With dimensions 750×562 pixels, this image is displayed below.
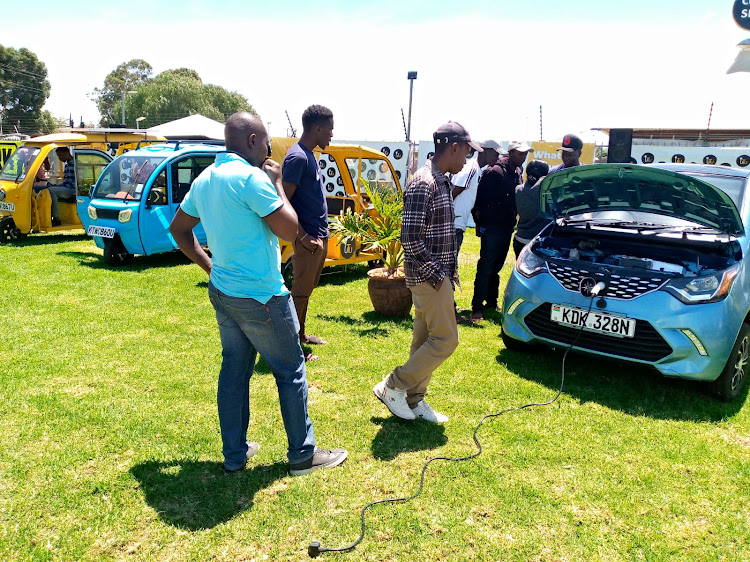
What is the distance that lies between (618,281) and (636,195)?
101cm

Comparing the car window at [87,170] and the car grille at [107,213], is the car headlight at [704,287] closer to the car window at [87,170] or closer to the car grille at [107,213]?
the car grille at [107,213]

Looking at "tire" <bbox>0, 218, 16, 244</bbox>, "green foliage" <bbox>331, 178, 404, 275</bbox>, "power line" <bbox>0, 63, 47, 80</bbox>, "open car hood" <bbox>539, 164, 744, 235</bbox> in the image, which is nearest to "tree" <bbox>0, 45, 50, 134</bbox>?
"power line" <bbox>0, 63, 47, 80</bbox>

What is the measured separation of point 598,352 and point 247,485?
2941mm

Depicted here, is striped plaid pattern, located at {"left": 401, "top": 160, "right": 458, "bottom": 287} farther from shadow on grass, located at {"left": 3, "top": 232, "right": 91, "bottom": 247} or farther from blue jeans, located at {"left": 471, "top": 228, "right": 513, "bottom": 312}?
shadow on grass, located at {"left": 3, "top": 232, "right": 91, "bottom": 247}

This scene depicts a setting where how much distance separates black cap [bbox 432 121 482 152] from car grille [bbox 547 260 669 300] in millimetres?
1813

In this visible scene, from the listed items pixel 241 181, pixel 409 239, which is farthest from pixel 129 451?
pixel 409 239

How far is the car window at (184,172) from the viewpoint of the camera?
388 inches

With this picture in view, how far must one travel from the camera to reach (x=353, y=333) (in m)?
6.23

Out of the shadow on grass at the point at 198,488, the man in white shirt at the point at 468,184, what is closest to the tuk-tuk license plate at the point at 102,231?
the man in white shirt at the point at 468,184

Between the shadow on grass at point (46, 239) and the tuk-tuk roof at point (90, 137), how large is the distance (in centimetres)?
206

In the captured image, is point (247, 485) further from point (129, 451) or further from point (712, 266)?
point (712, 266)

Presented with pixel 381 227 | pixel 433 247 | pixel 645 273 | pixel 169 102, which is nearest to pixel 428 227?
pixel 433 247

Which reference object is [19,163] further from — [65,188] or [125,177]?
[125,177]

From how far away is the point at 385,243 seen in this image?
21.9 ft
